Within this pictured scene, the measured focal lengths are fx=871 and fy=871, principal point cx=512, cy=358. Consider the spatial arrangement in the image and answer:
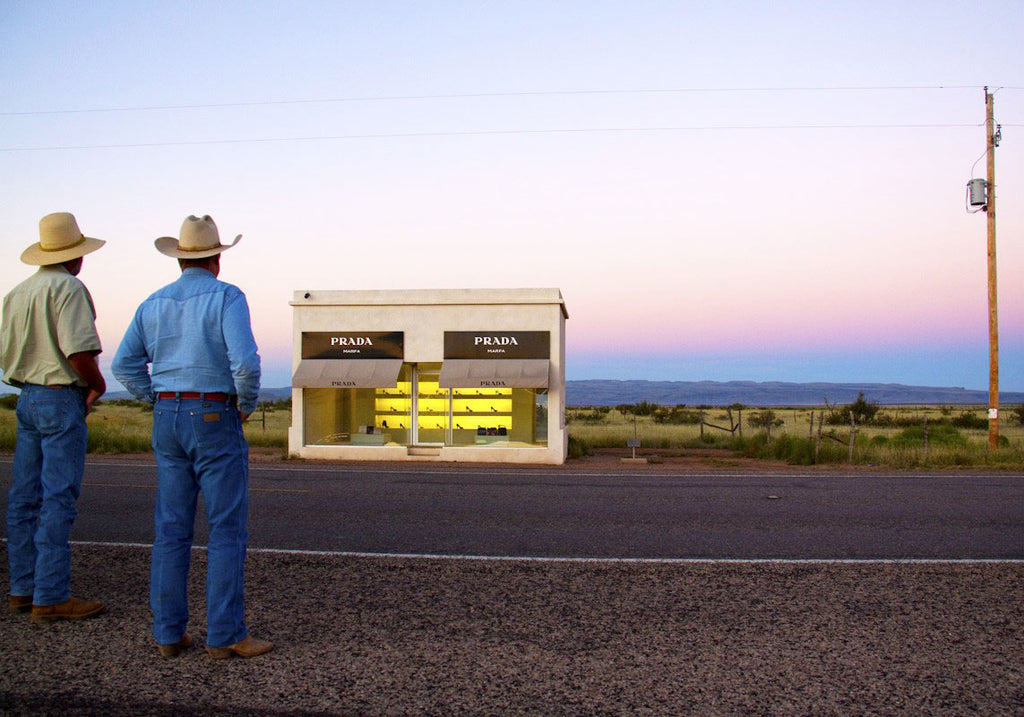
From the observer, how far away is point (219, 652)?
172 inches

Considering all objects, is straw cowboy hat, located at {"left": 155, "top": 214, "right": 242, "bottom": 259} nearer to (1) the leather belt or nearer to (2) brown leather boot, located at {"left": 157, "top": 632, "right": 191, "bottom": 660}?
(1) the leather belt

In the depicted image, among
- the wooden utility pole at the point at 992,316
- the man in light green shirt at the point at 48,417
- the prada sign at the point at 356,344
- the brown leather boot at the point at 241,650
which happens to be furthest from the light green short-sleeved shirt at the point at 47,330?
the wooden utility pole at the point at 992,316

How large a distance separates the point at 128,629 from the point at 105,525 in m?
5.14

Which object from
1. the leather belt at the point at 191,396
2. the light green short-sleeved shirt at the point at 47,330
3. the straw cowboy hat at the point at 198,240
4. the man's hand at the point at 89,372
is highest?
the straw cowboy hat at the point at 198,240

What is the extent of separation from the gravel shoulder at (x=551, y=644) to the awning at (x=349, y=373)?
17.1 metres

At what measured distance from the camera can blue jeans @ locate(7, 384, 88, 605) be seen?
195 inches

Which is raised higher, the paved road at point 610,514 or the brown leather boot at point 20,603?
the brown leather boot at point 20,603

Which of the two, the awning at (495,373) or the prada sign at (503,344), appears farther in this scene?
the prada sign at (503,344)

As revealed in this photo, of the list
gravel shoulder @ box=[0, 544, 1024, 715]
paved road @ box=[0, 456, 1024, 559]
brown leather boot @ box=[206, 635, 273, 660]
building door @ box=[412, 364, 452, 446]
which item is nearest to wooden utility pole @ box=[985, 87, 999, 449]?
paved road @ box=[0, 456, 1024, 559]

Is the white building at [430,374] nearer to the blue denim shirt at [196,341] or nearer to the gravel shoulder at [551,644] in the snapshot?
the gravel shoulder at [551,644]

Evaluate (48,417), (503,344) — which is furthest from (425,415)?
(48,417)

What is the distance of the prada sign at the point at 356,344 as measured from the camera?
24.2 m


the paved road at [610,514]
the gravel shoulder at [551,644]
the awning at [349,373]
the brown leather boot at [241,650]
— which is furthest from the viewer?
the awning at [349,373]

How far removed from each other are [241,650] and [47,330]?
2.22m
